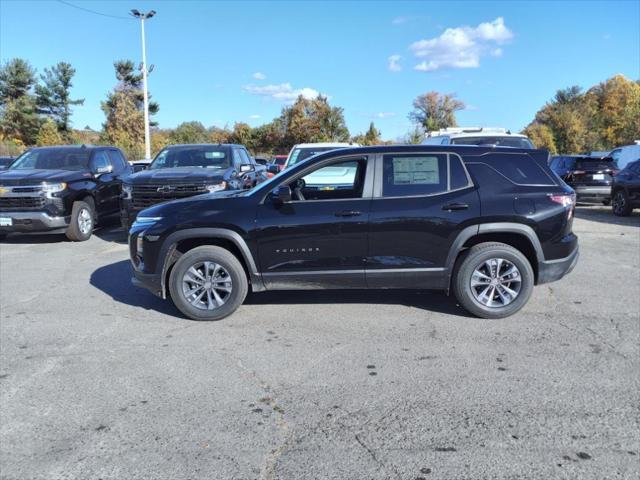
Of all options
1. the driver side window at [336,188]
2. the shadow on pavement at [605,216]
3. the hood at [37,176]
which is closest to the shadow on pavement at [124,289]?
the driver side window at [336,188]

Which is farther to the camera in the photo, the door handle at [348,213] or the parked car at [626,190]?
the parked car at [626,190]

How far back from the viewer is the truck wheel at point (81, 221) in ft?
33.0

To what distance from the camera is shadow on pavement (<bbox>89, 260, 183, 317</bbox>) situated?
19.5 feet

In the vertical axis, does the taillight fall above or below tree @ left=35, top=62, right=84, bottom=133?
below

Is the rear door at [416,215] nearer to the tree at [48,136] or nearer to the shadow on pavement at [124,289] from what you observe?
the shadow on pavement at [124,289]

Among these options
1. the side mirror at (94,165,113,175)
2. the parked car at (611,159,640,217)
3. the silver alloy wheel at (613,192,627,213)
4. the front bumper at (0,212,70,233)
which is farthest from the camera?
the silver alloy wheel at (613,192,627,213)

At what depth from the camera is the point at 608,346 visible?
4598 millimetres

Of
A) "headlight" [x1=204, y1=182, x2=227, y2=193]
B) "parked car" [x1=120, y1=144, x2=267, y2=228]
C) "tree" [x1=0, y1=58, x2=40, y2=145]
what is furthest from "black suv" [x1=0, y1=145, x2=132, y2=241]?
"tree" [x1=0, y1=58, x2=40, y2=145]

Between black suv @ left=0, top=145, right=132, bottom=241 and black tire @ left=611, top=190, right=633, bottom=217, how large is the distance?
12.7 metres

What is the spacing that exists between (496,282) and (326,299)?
1.92 meters

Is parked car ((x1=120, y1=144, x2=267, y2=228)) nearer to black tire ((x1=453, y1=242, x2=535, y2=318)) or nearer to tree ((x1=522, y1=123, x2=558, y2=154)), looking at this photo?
black tire ((x1=453, y1=242, x2=535, y2=318))

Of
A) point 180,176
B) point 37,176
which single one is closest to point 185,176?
point 180,176

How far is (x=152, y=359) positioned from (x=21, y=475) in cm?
161

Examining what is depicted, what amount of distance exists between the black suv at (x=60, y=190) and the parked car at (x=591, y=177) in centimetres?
1266
